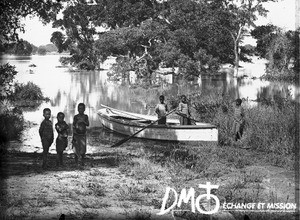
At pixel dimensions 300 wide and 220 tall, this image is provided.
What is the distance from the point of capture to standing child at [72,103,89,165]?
28.5ft

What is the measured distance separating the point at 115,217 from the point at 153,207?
2.52ft

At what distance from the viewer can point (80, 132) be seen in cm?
888

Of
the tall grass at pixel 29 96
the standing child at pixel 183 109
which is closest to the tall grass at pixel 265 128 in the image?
the standing child at pixel 183 109

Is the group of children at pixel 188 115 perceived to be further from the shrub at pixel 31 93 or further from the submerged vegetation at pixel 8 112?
the shrub at pixel 31 93

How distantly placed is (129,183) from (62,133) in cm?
186

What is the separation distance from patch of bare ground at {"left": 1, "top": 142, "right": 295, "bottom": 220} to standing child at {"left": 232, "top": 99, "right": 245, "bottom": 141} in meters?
0.91

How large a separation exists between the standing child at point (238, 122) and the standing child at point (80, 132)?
484 centimetres

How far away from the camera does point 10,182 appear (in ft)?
25.2

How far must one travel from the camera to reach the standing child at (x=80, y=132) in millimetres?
8672

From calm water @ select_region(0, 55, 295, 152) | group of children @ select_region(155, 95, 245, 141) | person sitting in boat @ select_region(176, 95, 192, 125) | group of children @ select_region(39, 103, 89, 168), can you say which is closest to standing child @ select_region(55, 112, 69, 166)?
group of children @ select_region(39, 103, 89, 168)

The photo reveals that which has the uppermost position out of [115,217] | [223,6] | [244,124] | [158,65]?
[223,6]

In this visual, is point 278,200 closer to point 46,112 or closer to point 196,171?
point 196,171

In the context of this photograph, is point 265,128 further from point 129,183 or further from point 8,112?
point 8,112

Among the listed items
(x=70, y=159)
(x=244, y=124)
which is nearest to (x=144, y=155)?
(x=70, y=159)
